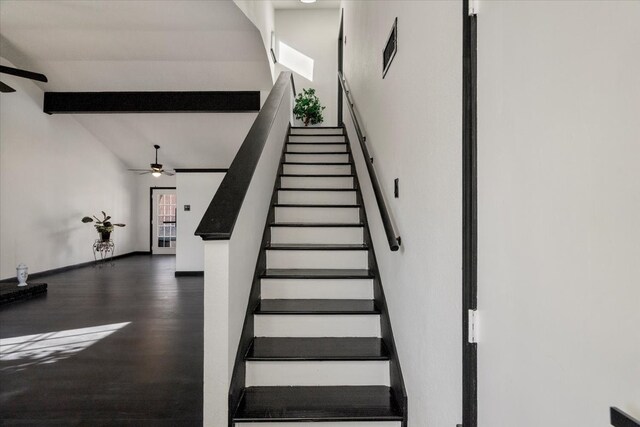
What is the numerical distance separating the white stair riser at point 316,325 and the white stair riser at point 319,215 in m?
1.27

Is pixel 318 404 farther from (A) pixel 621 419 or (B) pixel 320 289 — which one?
(A) pixel 621 419

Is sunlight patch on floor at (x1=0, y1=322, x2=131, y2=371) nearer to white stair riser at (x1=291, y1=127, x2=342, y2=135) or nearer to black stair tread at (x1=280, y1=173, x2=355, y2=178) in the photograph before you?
black stair tread at (x1=280, y1=173, x2=355, y2=178)

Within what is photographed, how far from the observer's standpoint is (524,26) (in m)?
0.92

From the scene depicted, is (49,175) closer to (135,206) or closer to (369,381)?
(135,206)

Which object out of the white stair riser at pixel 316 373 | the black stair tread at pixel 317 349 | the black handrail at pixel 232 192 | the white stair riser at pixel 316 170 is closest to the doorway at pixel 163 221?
the white stair riser at pixel 316 170

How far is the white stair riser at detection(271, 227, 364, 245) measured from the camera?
10.6 ft

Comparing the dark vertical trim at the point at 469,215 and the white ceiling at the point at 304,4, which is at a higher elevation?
the white ceiling at the point at 304,4

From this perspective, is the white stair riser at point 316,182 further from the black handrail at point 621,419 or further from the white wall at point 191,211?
the white wall at point 191,211

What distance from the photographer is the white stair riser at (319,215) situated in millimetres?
3506

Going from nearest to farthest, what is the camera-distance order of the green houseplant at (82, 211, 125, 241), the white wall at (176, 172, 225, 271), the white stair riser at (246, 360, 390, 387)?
1. the white stair riser at (246, 360, 390, 387)
2. the white wall at (176, 172, 225, 271)
3. the green houseplant at (82, 211, 125, 241)

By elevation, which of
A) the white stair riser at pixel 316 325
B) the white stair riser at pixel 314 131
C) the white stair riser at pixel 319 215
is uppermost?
the white stair riser at pixel 314 131

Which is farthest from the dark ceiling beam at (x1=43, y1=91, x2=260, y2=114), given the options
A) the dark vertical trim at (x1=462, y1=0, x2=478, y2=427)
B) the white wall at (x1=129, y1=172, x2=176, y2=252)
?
the dark vertical trim at (x1=462, y1=0, x2=478, y2=427)

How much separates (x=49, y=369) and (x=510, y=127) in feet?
11.7

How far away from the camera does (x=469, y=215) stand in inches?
46.5
